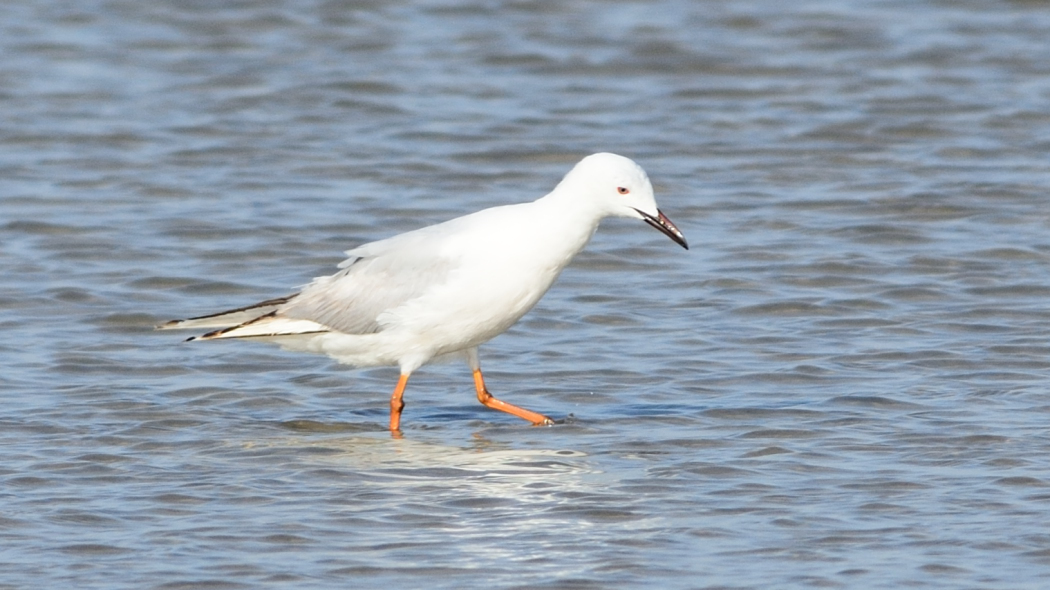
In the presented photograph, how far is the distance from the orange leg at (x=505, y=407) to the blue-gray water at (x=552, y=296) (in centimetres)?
8

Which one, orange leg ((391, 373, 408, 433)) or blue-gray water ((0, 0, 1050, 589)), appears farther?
orange leg ((391, 373, 408, 433))

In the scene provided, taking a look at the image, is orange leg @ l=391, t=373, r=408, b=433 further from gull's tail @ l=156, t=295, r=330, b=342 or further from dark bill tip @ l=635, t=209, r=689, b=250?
dark bill tip @ l=635, t=209, r=689, b=250

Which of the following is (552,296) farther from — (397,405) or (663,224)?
(663,224)

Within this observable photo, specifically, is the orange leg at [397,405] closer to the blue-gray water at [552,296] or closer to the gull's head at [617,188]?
the blue-gray water at [552,296]

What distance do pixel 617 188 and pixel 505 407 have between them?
1.29m

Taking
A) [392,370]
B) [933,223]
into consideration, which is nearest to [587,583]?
[392,370]

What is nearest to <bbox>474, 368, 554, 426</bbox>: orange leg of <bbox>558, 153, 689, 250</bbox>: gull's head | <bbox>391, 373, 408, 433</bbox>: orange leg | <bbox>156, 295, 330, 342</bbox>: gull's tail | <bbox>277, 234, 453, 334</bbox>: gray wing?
<bbox>391, 373, 408, 433</bbox>: orange leg

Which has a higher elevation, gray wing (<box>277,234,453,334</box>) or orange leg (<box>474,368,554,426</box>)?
gray wing (<box>277,234,453,334</box>)

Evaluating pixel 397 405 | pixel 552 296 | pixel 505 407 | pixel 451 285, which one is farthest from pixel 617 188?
pixel 552 296

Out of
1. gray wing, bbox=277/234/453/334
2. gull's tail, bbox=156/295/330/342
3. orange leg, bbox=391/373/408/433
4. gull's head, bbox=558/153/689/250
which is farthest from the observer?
gull's tail, bbox=156/295/330/342

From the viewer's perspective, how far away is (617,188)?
8383mm

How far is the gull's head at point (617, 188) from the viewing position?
8.37m

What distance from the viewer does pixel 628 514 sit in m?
7.17

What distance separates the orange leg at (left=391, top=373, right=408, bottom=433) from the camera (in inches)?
345
